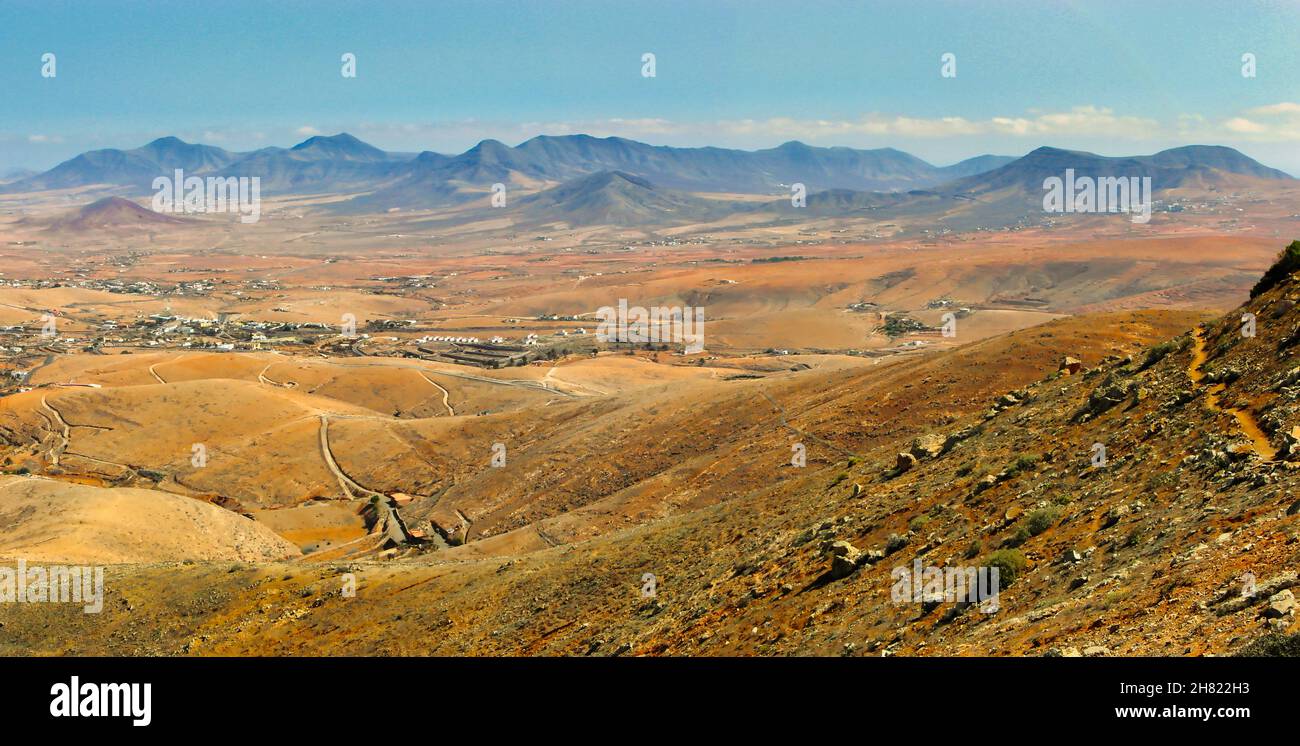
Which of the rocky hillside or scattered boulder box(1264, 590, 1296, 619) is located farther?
the rocky hillside

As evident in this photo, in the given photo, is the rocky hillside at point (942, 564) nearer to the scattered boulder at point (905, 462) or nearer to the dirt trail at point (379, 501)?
the scattered boulder at point (905, 462)

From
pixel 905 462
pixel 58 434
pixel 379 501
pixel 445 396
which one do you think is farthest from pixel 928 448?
pixel 58 434

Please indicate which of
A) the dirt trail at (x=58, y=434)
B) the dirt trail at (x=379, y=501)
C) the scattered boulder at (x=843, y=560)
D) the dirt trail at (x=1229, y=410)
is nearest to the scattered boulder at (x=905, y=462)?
the scattered boulder at (x=843, y=560)

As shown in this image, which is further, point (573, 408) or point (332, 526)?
point (573, 408)

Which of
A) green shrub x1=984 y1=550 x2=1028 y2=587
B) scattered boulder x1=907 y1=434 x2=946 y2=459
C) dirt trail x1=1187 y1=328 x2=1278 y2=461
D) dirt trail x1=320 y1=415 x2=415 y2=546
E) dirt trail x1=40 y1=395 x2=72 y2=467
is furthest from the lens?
dirt trail x1=40 y1=395 x2=72 y2=467

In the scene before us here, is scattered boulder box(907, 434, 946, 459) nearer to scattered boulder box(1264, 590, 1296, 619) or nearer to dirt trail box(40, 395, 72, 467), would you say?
scattered boulder box(1264, 590, 1296, 619)

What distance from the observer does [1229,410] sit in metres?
15.9

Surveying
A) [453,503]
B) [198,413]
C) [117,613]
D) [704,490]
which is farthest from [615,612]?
[198,413]

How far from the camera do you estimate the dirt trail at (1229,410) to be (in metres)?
13.9

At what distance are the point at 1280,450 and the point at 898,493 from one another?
829cm

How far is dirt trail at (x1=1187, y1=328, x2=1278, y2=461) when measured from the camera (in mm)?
13875

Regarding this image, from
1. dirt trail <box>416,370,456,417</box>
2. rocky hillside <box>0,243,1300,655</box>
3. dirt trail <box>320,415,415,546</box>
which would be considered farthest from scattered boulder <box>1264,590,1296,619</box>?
dirt trail <box>416,370,456,417</box>
